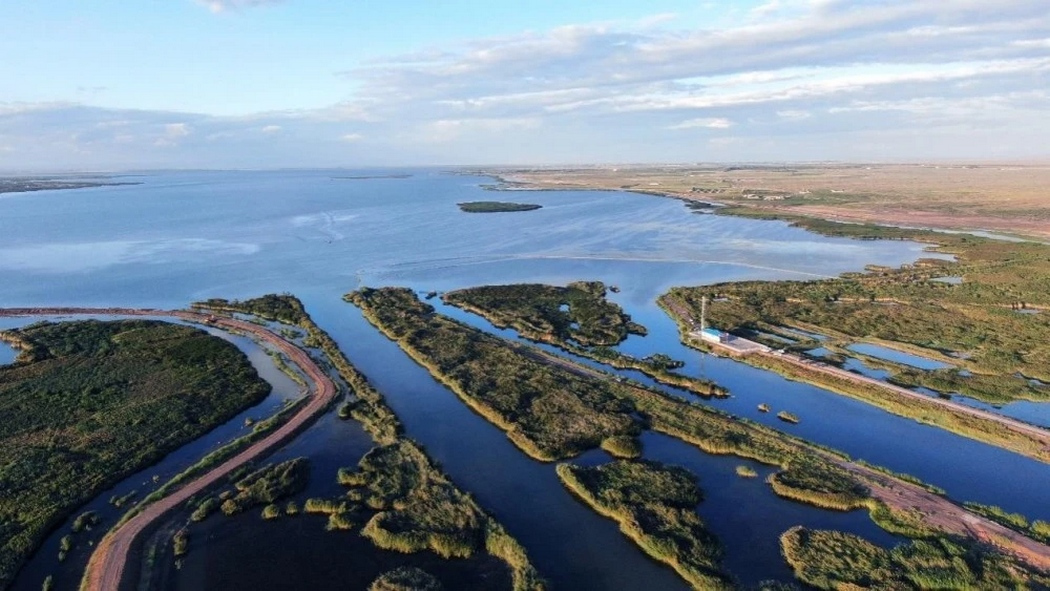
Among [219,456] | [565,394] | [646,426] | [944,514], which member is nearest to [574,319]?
[565,394]

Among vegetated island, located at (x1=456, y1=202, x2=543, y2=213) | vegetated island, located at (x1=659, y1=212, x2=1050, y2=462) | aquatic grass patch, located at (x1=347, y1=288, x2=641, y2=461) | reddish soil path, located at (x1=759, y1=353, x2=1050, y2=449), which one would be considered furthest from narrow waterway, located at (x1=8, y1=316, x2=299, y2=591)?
vegetated island, located at (x1=456, y1=202, x2=543, y2=213)

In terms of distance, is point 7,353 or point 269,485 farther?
point 7,353

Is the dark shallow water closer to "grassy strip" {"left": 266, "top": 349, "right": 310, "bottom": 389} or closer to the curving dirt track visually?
the curving dirt track

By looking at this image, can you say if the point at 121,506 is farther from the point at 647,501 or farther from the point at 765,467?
the point at 765,467

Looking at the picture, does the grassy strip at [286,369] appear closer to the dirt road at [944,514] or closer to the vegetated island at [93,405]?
the vegetated island at [93,405]

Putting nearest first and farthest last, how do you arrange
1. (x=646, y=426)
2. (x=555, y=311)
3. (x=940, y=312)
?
(x=646, y=426) → (x=940, y=312) → (x=555, y=311)

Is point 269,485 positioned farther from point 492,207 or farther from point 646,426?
point 492,207
